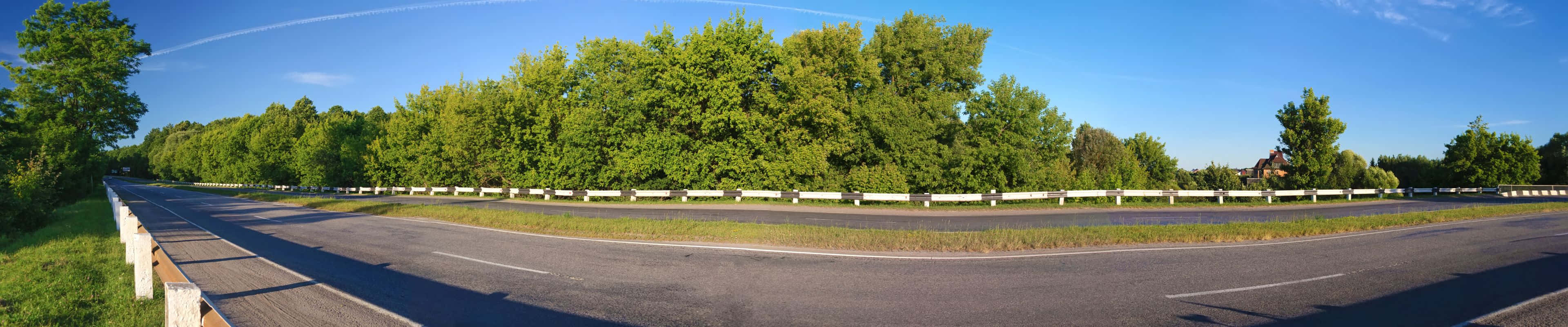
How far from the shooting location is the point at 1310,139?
3881cm

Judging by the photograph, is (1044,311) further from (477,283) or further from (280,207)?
(280,207)

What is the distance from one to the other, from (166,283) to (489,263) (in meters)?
7.22

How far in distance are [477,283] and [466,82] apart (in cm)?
4615

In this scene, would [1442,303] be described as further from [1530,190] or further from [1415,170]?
[1415,170]

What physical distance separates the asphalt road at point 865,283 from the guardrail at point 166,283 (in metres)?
0.70

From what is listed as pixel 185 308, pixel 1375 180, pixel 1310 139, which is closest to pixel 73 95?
pixel 185 308

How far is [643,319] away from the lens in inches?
250

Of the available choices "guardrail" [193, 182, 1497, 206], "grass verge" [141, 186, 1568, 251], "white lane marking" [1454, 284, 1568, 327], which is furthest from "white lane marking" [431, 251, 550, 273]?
"guardrail" [193, 182, 1497, 206]

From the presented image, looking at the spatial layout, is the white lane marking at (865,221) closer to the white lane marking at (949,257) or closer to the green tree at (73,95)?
the white lane marking at (949,257)

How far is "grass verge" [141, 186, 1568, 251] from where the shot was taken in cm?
1248

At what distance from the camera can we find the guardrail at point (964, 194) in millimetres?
26516

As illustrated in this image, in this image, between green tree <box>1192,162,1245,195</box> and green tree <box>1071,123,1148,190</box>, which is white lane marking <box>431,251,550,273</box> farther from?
green tree <box>1192,162,1245,195</box>

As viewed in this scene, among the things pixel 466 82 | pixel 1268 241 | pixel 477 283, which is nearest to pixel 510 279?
pixel 477 283

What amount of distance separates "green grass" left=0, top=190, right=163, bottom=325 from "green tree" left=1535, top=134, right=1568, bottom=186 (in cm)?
7451
